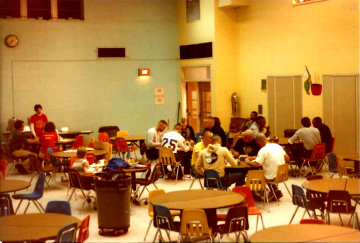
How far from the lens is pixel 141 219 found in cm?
924

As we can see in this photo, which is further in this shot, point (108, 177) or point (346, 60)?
point (346, 60)

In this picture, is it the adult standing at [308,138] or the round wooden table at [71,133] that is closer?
the adult standing at [308,138]

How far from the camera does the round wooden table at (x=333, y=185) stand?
783cm

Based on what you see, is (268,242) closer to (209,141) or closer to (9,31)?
(209,141)

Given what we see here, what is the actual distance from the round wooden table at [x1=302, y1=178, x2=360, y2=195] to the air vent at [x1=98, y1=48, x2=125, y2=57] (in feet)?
36.0

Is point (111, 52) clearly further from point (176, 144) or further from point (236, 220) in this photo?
point (236, 220)

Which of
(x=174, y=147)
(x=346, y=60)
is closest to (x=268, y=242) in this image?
(x=174, y=147)

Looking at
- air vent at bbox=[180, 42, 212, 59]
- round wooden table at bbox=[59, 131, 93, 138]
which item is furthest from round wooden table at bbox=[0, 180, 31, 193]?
air vent at bbox=[180, 42, 212, 59]

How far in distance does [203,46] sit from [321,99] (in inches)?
182

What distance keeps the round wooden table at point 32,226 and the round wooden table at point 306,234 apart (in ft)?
7.27

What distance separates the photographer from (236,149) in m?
11.1

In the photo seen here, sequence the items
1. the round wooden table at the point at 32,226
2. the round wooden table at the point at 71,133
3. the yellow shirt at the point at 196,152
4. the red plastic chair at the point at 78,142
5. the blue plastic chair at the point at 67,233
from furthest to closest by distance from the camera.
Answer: the round wooden table at the point at 71,133, the red plastic chair at the point at 78,142, the yellow shirt at the point at 196,152, the round wooden table at the point at 32,226, the blue plastic chair at the point at 67,233

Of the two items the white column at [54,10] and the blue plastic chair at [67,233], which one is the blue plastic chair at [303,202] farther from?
the white column at [54,10]

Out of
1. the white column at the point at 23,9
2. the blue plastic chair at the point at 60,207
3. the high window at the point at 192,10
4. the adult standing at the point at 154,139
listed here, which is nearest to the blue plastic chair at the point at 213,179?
the blue plastic chair at the point at 60,207
